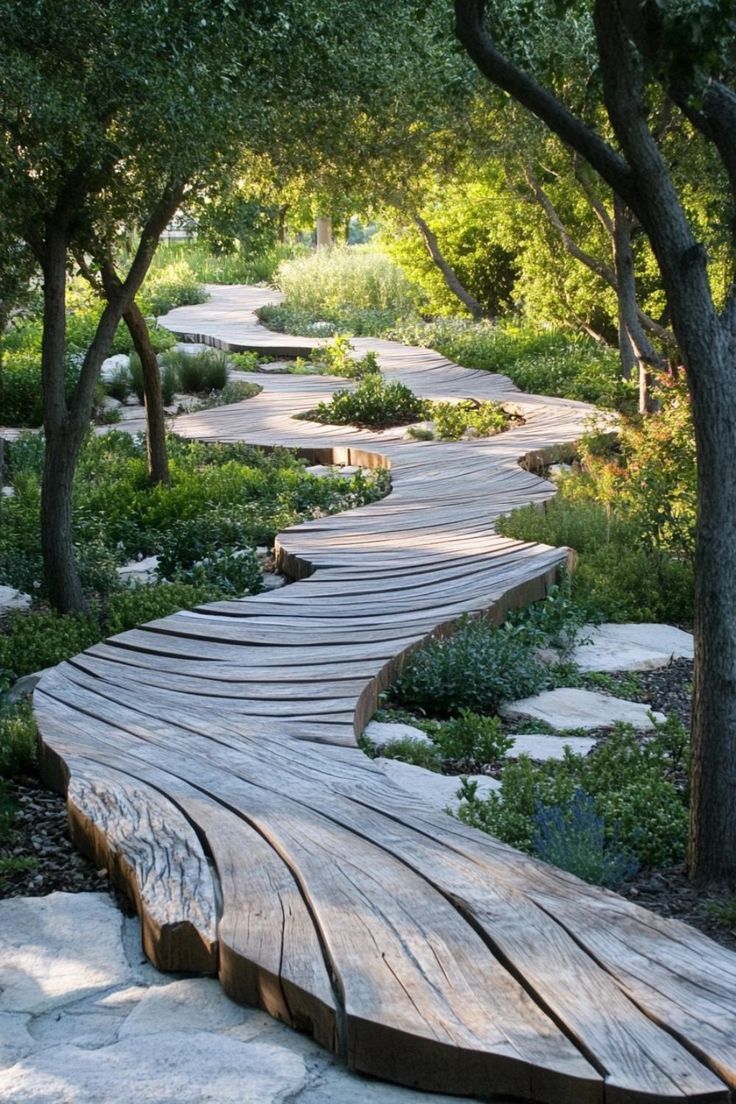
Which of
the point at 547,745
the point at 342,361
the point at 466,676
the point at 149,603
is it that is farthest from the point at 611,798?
the point at 342,361

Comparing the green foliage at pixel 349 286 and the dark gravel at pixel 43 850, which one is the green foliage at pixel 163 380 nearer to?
the green foliage at pixel 349 286

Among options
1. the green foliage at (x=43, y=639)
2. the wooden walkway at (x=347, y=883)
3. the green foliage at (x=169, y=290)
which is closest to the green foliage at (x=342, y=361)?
the green foliage at (x=169, y=290)

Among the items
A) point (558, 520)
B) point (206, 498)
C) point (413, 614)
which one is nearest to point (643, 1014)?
point (413, 614)

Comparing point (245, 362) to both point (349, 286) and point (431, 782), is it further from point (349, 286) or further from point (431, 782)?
point (431, 782)

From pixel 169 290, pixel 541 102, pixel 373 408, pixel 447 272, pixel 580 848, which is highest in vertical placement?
pixel 169 290

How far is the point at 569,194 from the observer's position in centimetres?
1698

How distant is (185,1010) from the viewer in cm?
281

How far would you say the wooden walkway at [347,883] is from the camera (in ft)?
8.15

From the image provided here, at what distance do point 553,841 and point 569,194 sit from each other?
14613 mm

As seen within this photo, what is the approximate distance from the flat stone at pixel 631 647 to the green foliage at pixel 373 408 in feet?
23.0

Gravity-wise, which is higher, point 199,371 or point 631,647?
point 199,371

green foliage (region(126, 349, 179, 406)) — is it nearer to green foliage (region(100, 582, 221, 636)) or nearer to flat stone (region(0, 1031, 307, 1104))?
green foliage (region(100, 582, 221, 636))

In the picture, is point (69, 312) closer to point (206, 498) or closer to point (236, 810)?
point (206, 498)

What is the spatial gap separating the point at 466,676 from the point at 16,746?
6.75 ft
